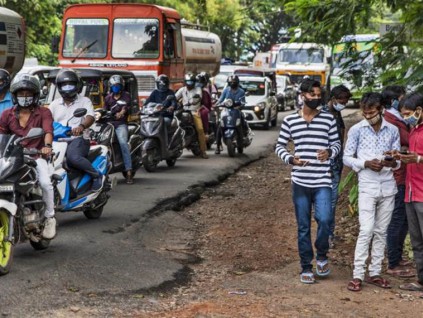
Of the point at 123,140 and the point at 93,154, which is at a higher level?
the point at 93,154

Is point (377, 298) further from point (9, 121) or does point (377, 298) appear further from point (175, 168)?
point (175, 168)

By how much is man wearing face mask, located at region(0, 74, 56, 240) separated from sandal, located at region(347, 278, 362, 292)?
273 centimetres

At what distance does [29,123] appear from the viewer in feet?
29.0

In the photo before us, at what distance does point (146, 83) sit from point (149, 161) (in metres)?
6.15

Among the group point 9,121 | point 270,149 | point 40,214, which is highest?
point 9,121

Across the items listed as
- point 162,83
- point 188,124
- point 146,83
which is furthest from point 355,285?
point 146,83

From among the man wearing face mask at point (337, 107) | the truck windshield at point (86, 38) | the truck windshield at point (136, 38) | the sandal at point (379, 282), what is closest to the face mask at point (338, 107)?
the man wearing face mask at point (337, 107)

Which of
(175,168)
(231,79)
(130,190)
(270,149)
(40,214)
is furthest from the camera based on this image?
(270,149)

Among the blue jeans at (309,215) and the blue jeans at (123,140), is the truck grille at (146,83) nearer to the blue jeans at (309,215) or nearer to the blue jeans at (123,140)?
the blue jeans at (123,140)

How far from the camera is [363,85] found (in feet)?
37.2

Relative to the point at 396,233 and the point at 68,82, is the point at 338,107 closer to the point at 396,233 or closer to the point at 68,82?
the point at 396,233

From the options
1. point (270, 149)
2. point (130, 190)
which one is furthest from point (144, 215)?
point (270, 149)

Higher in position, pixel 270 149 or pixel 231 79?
pixel 231 79

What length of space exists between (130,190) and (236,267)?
529 centimetres
